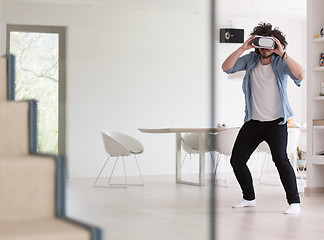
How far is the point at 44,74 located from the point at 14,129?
0.22m

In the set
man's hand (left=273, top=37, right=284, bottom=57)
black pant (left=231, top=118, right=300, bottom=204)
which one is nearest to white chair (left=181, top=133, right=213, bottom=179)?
man's hand (left=273, top=37, right=284, bottom=57)

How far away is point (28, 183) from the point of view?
170 centimetres

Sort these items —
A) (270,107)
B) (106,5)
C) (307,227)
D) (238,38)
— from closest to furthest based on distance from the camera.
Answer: (106,5) < (307,227) < (270,107) < (238,38)

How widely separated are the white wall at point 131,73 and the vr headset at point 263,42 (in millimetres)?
2587

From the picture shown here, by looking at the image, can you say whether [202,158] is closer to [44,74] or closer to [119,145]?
[119,145]

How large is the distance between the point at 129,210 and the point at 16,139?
1.21 feet

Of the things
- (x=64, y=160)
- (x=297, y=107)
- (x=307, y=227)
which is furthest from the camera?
(x=297, y=107)

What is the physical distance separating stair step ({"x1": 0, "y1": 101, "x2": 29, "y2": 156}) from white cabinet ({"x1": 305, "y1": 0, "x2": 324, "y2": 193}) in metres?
4.68

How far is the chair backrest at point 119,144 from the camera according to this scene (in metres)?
Answer: 1.67

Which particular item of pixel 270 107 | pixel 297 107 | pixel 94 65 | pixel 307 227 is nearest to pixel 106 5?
pixel 94 65

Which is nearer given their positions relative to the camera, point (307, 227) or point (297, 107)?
point (307, 227)

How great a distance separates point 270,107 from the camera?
4.58 metres

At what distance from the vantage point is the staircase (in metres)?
1.63

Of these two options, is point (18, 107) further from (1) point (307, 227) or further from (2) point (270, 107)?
(2) point (270, 107)
